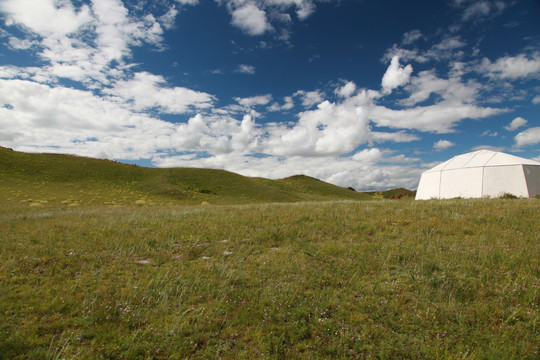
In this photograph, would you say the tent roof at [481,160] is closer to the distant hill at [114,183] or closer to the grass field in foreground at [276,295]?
the grass field in foreground at [276,295]

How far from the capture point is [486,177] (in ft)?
130

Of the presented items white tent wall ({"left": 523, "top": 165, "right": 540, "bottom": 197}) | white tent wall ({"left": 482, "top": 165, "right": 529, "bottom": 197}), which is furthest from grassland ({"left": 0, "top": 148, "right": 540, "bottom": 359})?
white tent wall ({"left": 523, "top": 165, "right": 540, "bottom": 197})

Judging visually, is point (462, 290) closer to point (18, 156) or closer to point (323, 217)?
point (323, 217)

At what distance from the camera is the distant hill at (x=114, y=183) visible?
53.5m

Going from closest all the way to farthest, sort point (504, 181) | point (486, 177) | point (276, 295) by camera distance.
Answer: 1. point (276, 295)
2. point (504, 181)
3. point (486, 177)

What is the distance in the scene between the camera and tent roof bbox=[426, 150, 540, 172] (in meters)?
40.0

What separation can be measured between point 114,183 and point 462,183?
83.4 metres

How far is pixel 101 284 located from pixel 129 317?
2213mm

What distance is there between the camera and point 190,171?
308 feet

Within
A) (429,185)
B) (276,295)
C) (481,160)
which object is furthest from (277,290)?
(429,185)

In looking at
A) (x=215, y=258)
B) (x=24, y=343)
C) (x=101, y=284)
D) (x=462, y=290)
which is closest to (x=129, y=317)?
(x=24, y=343)

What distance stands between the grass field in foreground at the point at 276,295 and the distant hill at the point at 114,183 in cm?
4476

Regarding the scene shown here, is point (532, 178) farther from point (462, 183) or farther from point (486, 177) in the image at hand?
point (462, 183)

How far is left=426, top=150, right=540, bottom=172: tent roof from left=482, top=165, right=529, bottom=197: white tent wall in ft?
3.56
